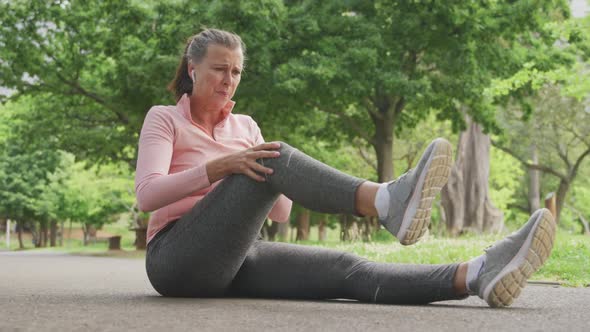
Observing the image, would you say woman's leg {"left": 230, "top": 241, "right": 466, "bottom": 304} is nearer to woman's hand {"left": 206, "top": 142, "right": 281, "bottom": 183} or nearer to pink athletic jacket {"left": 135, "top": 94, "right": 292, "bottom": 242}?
pink athletic jacket {"left": 135, "top": 94, "right": 292, "bottom": 242}

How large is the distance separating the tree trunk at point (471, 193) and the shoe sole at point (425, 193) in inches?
830

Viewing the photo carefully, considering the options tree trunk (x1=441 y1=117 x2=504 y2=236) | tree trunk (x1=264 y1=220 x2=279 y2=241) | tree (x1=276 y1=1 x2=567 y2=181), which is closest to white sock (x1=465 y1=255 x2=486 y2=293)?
tree (x1=276 y1=1 x2=567 y2=181)

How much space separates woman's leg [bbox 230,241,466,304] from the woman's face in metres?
0.83

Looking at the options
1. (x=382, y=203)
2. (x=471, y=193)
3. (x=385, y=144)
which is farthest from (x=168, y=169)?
(x=471, y=193)

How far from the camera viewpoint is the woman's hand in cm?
347

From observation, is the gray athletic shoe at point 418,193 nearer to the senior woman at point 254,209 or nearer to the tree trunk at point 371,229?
the senior woman at point 254,209

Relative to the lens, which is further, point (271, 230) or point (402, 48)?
point (271, 230)

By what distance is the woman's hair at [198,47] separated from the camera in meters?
4.15

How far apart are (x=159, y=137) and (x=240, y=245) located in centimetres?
68

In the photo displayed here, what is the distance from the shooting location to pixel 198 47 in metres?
4.18

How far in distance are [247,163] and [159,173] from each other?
1.76 feet

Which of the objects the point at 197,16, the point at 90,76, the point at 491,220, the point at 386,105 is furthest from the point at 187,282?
the point at 491,220

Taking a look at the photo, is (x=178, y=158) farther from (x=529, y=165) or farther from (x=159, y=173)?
(x=529, y=165)

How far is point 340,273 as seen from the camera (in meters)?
4.06
